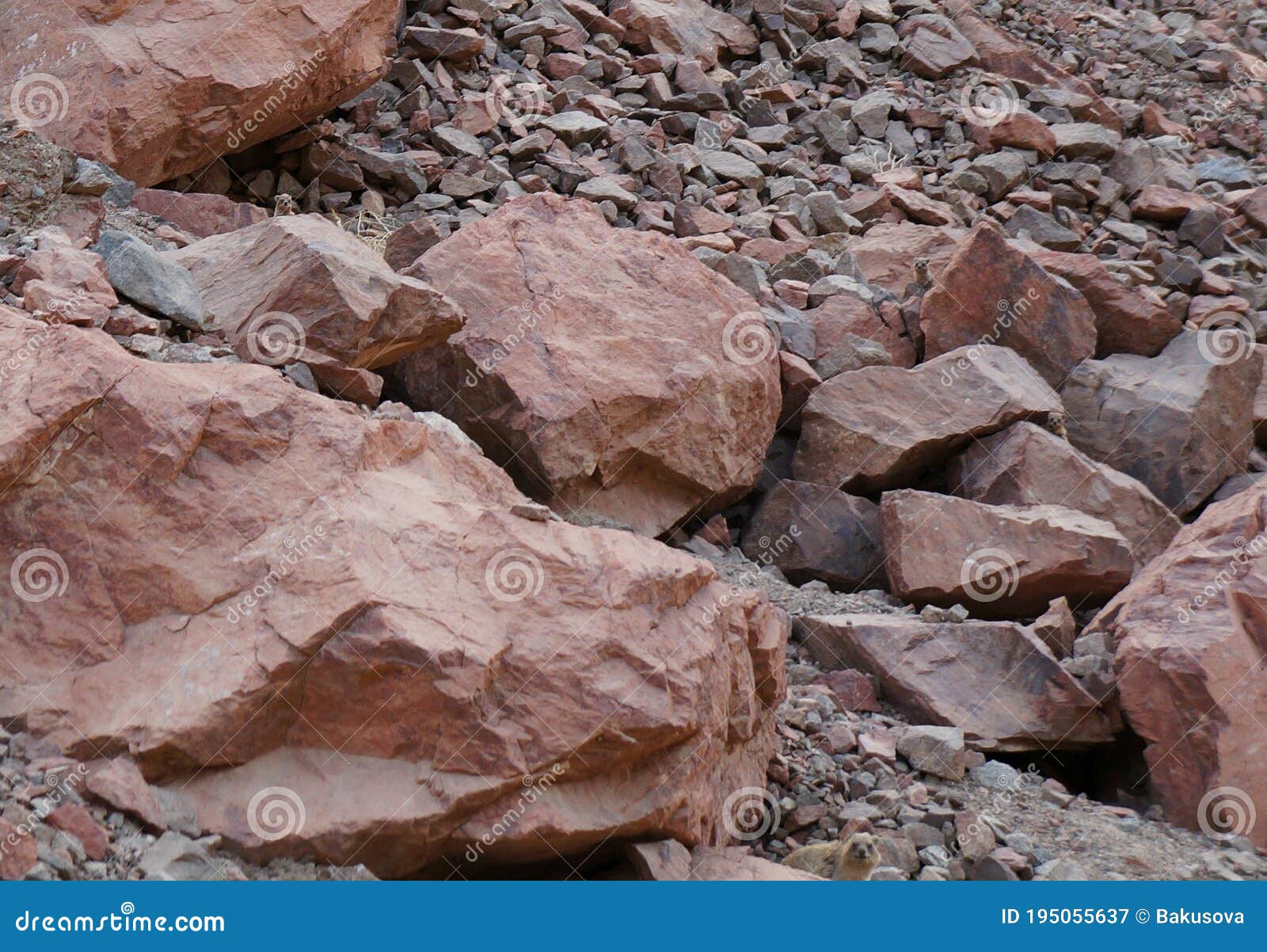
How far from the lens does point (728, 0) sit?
12.9 m

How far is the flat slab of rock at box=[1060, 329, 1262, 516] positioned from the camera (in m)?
7.88

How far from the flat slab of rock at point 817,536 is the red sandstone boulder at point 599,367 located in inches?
8.6

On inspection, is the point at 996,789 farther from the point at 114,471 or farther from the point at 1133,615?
the point at 114,471

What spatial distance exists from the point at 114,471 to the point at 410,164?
5765 mm

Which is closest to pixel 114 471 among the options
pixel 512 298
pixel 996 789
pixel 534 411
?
pixel 534 411
